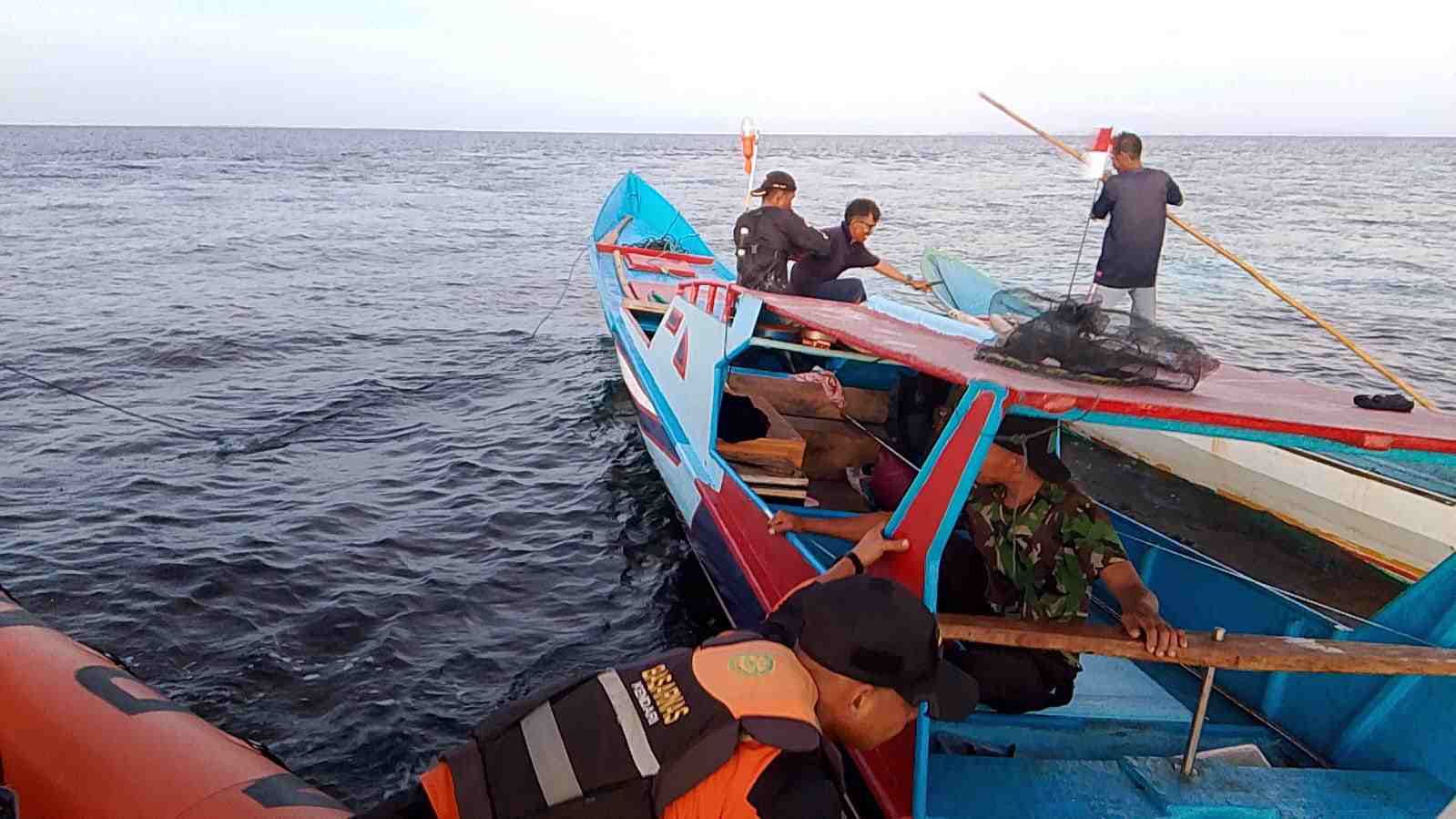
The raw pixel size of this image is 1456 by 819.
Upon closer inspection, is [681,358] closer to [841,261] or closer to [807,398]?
[807,398]

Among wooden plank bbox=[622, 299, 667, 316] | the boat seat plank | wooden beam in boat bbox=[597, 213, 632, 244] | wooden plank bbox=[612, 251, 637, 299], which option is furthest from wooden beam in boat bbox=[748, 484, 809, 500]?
wooden beam in boat bbox=[597, 213, 632, 244]

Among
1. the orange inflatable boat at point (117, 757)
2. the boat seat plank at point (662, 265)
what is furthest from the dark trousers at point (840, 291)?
the orange inflatable boat at point (117, 757)

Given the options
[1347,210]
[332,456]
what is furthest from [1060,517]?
[1347,210]

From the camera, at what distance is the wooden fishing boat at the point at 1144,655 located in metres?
3.84

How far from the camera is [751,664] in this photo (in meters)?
2.14

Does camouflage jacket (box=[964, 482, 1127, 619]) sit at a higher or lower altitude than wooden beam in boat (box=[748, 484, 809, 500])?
higher

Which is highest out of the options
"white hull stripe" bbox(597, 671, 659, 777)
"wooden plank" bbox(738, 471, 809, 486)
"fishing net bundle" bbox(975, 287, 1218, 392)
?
"fishing net bundle" bbox(975, 287, 1218, 392)

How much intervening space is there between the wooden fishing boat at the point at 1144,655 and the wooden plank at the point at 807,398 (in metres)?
1.60

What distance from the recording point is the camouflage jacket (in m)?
4.44

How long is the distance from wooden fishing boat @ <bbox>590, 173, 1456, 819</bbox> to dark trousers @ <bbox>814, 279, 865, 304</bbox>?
240cm

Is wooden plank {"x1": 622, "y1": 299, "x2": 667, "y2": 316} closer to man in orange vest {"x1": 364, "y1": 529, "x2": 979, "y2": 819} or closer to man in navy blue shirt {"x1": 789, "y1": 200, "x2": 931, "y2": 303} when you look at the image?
man in navy blue shirt {"x1": 789, "y1": 200, "x2": 931, "y2": 303}

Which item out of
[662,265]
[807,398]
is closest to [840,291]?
[807,398]

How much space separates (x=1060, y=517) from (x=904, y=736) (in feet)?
4.19

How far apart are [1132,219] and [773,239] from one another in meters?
3.53
